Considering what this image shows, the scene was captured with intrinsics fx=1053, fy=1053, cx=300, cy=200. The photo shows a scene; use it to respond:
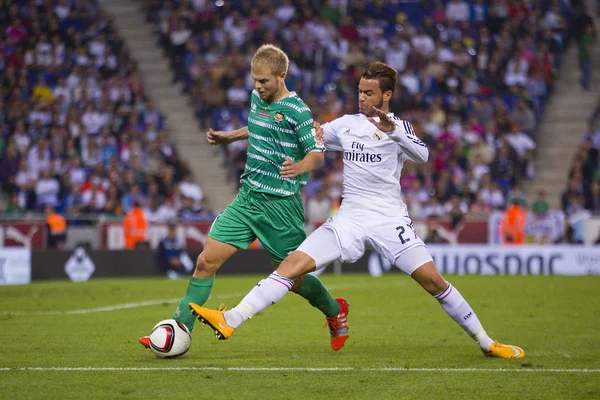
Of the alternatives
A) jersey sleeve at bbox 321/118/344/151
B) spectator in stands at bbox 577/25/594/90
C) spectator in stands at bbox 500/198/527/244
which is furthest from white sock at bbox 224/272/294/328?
spectator in stands at bbox 577/25/594/90

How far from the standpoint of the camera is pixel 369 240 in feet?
27.1

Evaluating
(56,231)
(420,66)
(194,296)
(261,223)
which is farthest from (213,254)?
(420,66)

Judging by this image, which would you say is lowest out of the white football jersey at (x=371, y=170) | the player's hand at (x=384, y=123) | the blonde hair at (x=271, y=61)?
the white football jersey at (x=371, y=170)

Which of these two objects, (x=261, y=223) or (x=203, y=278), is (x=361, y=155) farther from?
(x=203, y=278)

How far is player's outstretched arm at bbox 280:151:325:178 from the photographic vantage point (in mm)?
7754

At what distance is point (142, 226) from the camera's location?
22.4m

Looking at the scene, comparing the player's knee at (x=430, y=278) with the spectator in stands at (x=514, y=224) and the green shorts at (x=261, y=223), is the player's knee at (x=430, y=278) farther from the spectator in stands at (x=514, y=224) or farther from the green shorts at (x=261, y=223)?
the spectator in stands at (x=514, y=224)

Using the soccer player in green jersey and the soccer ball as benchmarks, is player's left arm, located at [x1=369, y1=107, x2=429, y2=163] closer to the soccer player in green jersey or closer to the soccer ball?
the soccer player in green jersey

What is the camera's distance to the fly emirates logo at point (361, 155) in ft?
27.5

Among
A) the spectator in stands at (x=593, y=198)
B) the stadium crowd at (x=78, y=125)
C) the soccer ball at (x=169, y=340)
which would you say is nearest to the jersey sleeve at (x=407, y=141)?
the soccer ball at (x=169, y=340)

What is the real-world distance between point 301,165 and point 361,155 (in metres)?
0.74

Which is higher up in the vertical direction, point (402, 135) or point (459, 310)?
point (402, 135)

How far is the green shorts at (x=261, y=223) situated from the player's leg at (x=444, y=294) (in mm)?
935

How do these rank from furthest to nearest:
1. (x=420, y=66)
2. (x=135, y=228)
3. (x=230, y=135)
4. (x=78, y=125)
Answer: (x=420, y=66), (x=78, y=125), (x=135, y=228), (x=230, y=135)
